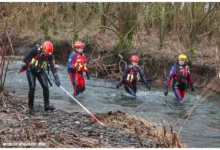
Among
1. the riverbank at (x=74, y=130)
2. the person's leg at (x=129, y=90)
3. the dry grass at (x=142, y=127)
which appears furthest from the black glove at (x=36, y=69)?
the person's leg at (x=129, y=90)

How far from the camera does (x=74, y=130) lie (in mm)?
7738

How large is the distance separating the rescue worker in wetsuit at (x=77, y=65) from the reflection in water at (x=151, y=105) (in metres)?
0.47

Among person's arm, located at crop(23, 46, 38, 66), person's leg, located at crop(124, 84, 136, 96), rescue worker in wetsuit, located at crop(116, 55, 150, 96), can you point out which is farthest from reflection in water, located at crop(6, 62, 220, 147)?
person's arm, located at crop(23, 46, 38, 66)

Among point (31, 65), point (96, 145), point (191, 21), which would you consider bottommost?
point (96, 145)

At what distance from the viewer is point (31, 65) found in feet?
30.2

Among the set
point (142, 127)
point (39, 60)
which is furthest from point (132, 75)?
point (142, 127)

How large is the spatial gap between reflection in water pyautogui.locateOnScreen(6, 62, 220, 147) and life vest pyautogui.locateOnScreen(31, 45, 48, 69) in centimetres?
207

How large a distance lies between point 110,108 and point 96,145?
5243mm

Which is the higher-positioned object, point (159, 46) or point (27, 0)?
point (27, 0)

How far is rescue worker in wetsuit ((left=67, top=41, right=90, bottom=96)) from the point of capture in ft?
41.8

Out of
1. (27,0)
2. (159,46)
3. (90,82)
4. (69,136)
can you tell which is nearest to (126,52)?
(159,46)

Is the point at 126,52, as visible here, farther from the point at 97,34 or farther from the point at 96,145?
the point at 96,145

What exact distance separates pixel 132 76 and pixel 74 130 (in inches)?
234

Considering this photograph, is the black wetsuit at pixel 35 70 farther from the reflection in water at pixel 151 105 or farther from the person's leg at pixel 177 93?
the person's leg at pixel 177 93
